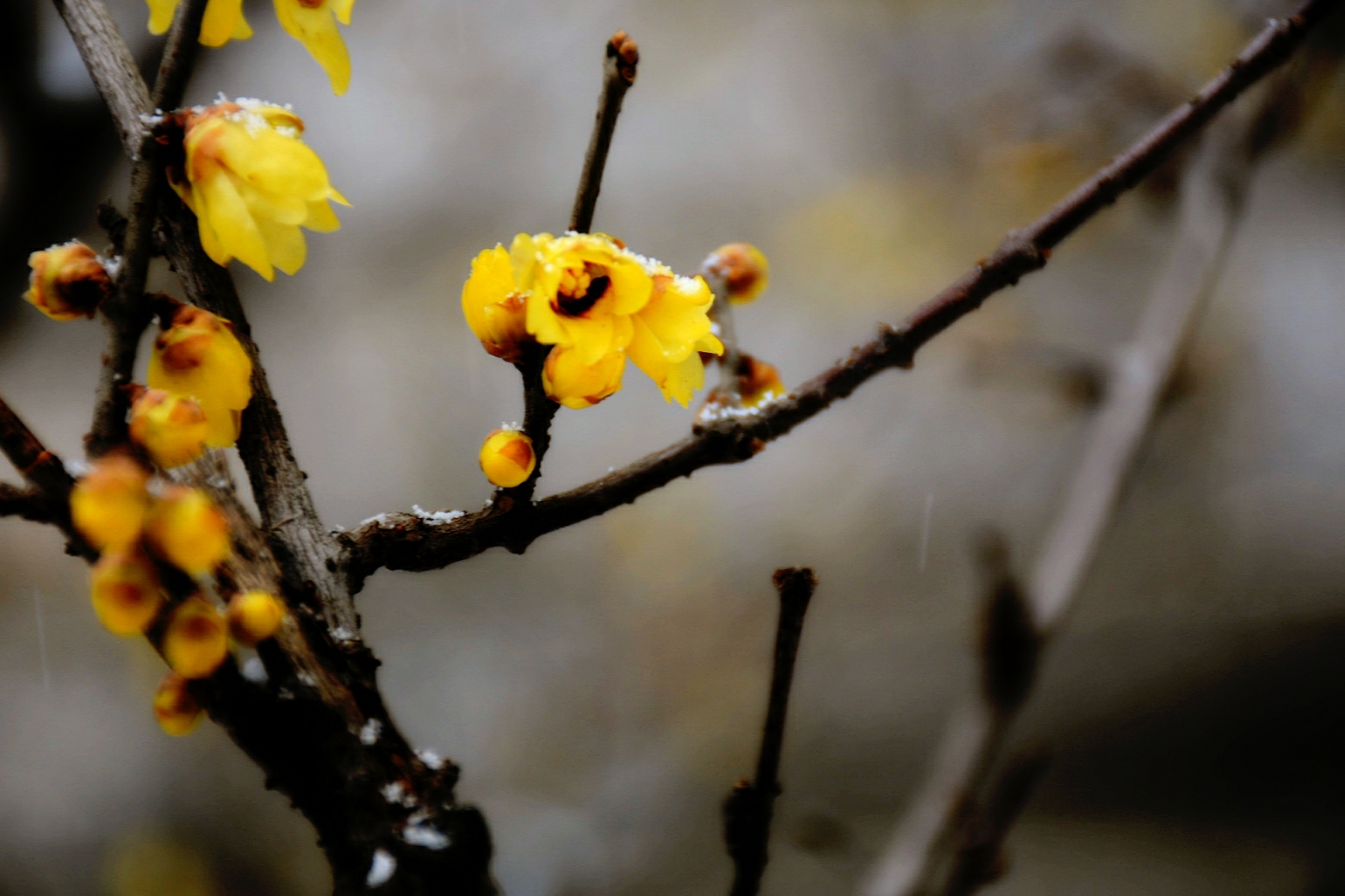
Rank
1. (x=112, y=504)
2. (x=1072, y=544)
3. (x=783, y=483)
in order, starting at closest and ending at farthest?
(x=112, y=504) < (x=1072, y=544) < (x=783, y=483)

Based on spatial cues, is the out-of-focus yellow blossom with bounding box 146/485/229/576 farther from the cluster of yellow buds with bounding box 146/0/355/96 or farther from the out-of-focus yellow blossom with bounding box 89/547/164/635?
the cluster of yellow buds with bounding box 146/0/355/96

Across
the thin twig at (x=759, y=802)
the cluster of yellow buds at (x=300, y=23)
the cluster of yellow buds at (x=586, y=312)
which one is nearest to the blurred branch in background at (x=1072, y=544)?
the thin twig at (x=759, y=802)

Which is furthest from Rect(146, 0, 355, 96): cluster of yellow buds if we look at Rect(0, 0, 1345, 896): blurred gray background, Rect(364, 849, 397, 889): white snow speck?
Rect(0, 0, 1345, 896): blurred gray background

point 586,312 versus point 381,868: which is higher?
point 586,312

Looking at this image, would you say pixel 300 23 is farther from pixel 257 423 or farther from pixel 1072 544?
pixel 1072 544

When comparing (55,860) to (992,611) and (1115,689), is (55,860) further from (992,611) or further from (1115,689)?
(1115,689)

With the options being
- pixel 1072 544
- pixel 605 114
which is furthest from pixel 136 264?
pixel 1072 544

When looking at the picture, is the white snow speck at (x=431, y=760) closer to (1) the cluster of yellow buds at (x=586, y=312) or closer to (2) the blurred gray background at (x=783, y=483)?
(1) the cluster of yellow buds at (x=586, y=312)
